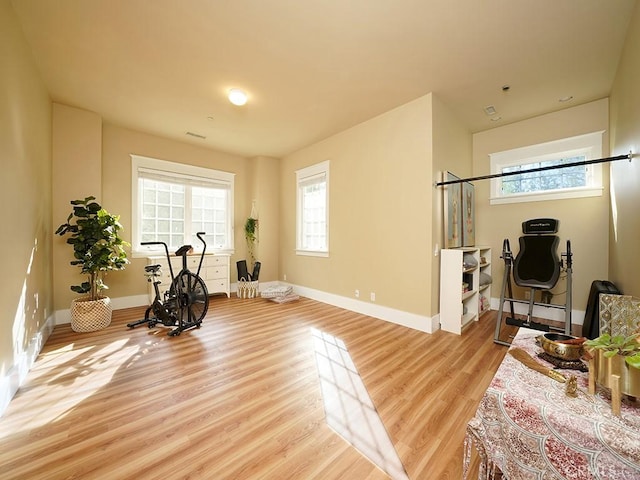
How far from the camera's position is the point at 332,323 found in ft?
11.8

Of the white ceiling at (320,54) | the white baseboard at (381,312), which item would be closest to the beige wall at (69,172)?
the white ceiling at (320,54)

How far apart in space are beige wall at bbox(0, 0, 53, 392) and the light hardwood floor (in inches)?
13.2

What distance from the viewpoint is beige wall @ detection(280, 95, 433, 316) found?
3.29 metres

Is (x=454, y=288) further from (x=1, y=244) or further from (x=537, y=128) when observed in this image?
(x=1, y=244)

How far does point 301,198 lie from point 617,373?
4818mm

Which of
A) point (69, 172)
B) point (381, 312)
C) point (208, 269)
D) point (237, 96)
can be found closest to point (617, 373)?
point (381, 312)

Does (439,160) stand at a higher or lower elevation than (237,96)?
lower

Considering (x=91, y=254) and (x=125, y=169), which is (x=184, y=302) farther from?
(x=125, y=169)

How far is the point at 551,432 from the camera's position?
861 millimetres

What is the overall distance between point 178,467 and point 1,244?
2018 millimetres

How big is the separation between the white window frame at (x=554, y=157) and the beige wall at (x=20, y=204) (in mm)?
5714

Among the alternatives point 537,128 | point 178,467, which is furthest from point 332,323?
point 537,128

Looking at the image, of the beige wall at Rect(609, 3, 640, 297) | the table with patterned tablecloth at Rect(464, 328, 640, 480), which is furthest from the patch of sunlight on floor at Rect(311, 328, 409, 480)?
the beige wall at Rect(609, 3, 640, 297)

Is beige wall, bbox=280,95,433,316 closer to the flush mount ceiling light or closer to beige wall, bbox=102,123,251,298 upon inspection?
the flush mount ceiling light
